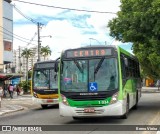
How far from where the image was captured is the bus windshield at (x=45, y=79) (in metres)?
25.6

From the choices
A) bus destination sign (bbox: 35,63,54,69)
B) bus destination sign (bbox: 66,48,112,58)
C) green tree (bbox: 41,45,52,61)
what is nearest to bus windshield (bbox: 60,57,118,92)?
bus destination sign (bbox: 66,48,112,58)

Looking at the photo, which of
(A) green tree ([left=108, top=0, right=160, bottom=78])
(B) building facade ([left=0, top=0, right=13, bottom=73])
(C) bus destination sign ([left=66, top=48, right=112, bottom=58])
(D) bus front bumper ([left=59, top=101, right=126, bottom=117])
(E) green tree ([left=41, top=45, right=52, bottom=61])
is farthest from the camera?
(E) green tree ([left=41, top=45, right=52, bottom=61])

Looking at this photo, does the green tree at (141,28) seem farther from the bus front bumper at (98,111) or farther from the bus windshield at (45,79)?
the bus front bumper at (98,111)

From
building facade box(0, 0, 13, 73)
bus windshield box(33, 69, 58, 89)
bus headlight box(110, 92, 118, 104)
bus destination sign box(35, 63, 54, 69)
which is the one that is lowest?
bus headlight box(110, 92, 118, 104)

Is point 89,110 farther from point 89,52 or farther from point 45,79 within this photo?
point 45,79

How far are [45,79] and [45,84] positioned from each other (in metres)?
0.34

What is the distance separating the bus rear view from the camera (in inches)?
999

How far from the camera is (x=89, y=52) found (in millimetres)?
16219

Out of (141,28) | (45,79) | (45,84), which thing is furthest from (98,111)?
(45,79)

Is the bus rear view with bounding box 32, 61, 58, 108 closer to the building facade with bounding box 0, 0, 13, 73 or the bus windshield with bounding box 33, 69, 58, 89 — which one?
the bus windshield with bounding box 33, 69, 58, 89

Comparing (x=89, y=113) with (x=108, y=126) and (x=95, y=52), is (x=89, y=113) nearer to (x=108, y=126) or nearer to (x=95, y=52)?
(x=108, y=126)

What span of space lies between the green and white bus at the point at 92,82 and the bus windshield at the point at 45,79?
929 centimetres

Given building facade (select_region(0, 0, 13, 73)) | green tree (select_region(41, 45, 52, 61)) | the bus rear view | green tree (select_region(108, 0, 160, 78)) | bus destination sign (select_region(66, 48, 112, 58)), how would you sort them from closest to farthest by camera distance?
1. bus destination sign (select_region(66, 48, 112, 58))
2. green tree (select_region(108, 0, 160, 78))
3. the bus rear view
4. building facade (select_region(0, 0, 13, 73))
5. green tree (select_region(41, 45, 52, 61))

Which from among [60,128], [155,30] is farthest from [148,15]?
[60,128]
